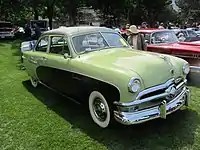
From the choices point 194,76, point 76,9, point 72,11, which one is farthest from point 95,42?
point 76,9

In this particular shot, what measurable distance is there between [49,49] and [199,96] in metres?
3.43

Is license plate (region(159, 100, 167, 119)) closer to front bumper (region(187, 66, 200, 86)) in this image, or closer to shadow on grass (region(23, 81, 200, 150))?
shadow on grass (region(23, 81, 200, 150))

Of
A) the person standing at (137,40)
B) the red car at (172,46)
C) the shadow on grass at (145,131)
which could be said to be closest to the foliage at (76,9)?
the person standing at (137,40)

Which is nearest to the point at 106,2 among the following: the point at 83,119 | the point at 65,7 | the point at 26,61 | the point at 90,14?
the point at 65,7

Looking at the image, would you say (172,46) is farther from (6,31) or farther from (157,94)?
(6,31)

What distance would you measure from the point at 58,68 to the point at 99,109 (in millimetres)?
1370

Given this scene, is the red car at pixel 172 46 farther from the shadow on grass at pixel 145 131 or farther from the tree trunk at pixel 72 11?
the tree trunk at pixel 72 11

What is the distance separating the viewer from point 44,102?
20.7 feet

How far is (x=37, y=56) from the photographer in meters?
6.55

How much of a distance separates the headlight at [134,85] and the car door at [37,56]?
8.83 ft

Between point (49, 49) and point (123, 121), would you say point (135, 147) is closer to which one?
point (123, 121)

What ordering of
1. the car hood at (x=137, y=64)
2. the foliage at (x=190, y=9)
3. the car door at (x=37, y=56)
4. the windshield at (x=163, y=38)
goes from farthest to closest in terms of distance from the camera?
the foliage at (x=190, y=9), the windshield at (x=163, y=38), the car door at (x=37, y=56), the car hood at (x=137, y=64)

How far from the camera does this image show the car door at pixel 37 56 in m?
6.40

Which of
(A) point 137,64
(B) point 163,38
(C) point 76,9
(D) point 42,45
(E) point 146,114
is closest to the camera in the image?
(E) point 146,114
